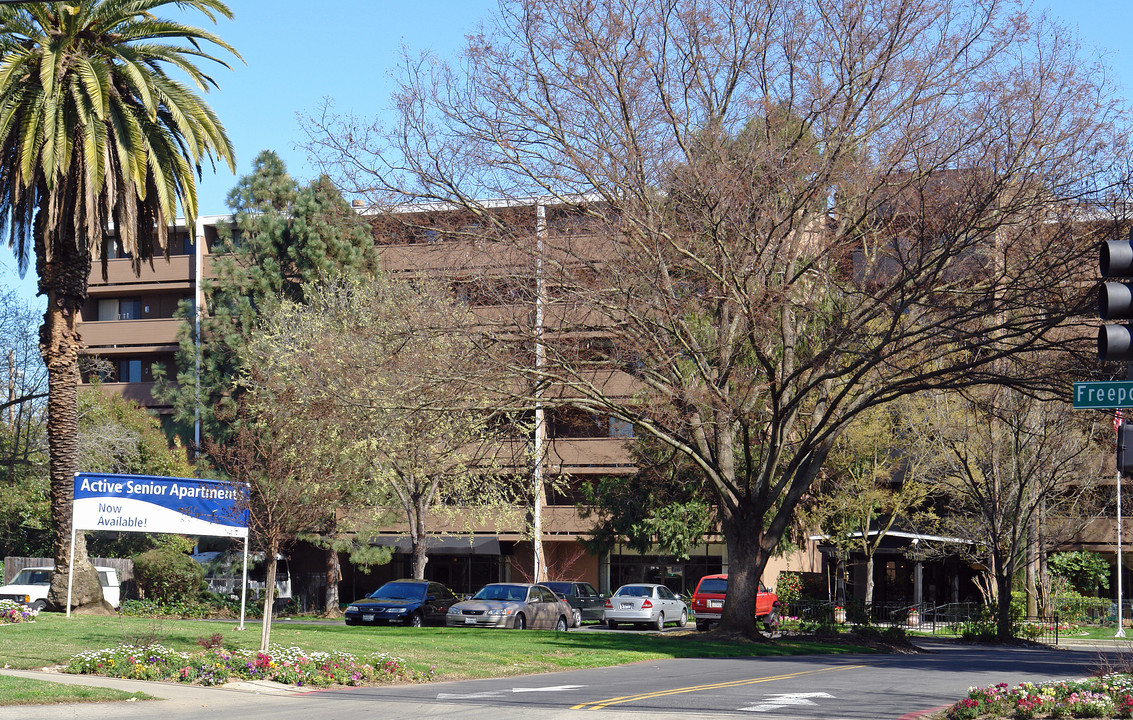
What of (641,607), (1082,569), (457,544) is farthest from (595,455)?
(1082,569)

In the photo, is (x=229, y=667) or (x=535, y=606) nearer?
(x=229, y=667)

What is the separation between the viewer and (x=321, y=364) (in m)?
31.5

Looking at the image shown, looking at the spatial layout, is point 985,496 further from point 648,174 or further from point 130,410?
point 130,410

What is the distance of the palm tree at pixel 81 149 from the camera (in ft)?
82.6

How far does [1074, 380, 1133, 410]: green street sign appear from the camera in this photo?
9.35m

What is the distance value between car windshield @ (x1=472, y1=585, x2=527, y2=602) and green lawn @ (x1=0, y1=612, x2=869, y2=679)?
114 inches

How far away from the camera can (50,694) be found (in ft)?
42.5

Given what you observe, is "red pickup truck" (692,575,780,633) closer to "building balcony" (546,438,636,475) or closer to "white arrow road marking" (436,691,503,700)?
"building balcony" (546,438,636,475)

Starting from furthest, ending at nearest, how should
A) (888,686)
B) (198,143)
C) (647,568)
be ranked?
(647,568) → (198,143) → (888,686)

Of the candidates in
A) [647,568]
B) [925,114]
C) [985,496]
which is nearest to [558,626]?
[985,496]

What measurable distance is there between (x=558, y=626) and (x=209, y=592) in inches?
549

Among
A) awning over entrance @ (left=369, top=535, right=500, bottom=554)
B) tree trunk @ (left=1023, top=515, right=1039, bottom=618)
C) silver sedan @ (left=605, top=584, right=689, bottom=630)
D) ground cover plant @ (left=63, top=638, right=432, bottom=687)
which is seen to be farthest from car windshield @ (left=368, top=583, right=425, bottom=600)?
tree trunk @ (left=1023, top=515, right=1039, bottom=618)

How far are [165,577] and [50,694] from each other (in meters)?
25.8

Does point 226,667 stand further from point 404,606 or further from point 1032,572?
point 1032,572
